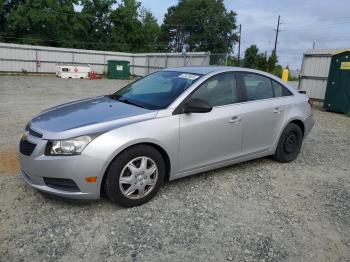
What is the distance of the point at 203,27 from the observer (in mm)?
63906

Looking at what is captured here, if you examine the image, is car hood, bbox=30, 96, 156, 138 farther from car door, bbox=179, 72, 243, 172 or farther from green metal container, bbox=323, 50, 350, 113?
green metal container, bbox=323, 50, 350, 113

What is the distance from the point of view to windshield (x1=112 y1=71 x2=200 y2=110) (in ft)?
13.6

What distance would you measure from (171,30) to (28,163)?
7016 centimetres

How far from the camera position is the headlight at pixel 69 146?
3.33 meters

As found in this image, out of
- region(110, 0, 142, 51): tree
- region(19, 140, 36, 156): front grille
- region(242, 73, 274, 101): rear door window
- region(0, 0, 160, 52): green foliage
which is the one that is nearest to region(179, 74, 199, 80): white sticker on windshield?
region(242, 73, 274, 101): rear door window

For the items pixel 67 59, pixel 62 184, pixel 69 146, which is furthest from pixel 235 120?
pixel 67 59

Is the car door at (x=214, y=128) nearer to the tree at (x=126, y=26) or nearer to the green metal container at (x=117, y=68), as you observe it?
the green metal container at (x=117, y=68)

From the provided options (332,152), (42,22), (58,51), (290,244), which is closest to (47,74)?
(58,51)

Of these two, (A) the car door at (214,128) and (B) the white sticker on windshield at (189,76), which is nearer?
(A) the car door at (214,128)

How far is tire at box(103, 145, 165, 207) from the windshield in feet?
2.12

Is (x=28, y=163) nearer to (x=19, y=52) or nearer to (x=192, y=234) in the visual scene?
(x=192, y=234)

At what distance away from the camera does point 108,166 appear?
136 inches

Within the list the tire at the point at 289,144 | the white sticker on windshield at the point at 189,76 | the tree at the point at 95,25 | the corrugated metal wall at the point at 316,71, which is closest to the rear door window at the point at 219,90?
the white sticker on windshield at the point at 189,76

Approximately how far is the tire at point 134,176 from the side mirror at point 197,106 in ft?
2.10
